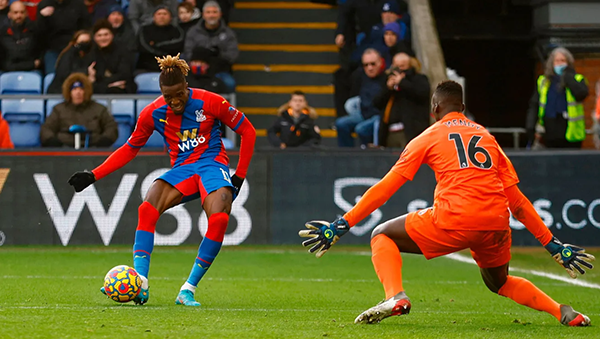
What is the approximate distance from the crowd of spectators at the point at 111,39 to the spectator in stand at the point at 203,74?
0.02 m

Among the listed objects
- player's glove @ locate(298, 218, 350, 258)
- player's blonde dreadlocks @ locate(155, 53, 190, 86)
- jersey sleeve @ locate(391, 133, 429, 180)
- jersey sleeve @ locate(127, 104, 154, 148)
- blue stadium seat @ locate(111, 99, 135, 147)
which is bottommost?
blue stadium seat @ locate(111, 99, 135, 147)

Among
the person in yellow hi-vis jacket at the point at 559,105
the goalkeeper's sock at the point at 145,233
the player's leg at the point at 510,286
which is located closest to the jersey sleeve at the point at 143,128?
the goalkeeper's sock at the point at 145,233

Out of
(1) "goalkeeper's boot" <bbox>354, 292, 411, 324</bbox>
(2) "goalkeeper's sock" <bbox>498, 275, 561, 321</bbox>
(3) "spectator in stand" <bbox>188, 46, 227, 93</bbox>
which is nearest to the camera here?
(1) "goalkeeper's boot" <bbox>354, 292, 411, 324</bbox>

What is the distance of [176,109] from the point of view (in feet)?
26.3

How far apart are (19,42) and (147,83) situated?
242 cm

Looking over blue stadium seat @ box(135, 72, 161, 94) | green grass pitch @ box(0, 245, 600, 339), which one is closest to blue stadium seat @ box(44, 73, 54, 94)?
blue stadium seat @ box(135, 72, 161, 94)

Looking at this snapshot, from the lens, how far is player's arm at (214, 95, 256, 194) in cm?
824

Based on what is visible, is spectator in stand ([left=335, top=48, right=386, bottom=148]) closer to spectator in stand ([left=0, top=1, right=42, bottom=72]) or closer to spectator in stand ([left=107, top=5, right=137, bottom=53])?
spectator in stand ([left=107, top=5, right=137, bottom=53])

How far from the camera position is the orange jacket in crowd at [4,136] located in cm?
1451

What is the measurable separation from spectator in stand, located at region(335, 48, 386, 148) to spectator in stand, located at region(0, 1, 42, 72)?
528 centimetres

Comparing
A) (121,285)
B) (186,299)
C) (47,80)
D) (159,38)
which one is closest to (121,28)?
(159,38)

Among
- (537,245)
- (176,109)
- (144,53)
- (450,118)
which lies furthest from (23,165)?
(450,118)

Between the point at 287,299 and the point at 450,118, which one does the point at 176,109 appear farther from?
the point at 450,118

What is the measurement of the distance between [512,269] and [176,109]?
5.36 m
